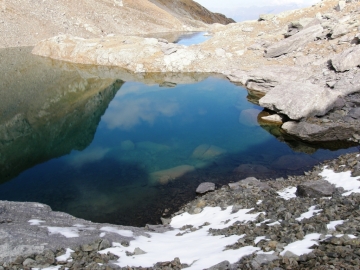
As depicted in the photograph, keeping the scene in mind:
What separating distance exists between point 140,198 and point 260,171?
21.3 feet

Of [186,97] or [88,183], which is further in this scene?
[186,97]

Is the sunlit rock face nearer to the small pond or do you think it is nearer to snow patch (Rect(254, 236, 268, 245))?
snow patch (Rect(254, 236, 268, 245))

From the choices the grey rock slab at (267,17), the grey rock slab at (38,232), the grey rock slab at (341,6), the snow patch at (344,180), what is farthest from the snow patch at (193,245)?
the grey rock slab at (267,17)

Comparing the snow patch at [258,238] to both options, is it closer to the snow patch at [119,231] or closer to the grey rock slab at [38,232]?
the grey rock slab at [38,232]

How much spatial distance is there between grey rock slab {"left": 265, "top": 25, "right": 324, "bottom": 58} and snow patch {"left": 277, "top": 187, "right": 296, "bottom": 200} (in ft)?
92.4

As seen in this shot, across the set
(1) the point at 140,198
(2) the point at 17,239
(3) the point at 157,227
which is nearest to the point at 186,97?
(1) the point at 140,198

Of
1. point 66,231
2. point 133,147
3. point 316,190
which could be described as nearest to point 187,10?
point 133,147

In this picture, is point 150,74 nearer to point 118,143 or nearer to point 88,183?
point 118,143

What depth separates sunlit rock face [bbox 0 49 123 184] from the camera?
19.8 metres

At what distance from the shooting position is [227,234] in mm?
9633

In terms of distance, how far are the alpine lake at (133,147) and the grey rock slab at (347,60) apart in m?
7.45

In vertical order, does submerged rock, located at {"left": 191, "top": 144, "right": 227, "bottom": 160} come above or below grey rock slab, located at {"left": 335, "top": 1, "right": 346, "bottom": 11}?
below

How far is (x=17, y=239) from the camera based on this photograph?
8.31 metres

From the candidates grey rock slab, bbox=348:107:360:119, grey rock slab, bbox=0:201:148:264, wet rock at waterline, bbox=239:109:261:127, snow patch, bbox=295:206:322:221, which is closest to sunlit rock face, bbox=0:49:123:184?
grey rock slab, bbox=0:201:148:264
